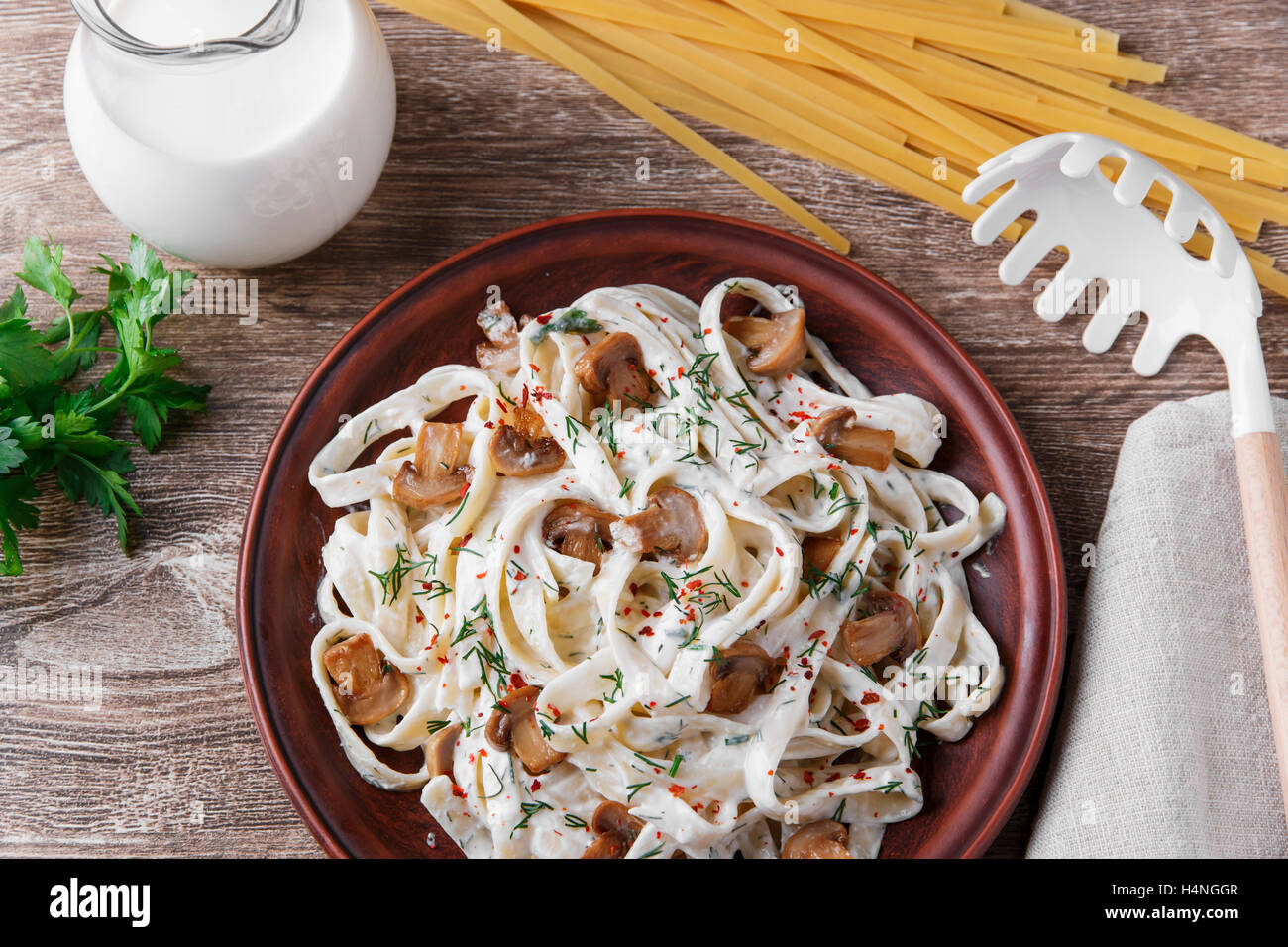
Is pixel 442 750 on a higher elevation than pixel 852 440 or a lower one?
lower

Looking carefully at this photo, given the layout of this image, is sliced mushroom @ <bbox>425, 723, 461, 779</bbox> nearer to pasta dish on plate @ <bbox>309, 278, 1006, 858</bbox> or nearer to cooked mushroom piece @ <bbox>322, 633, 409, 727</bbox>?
pasta dish on plate @ <bbox>309, 278, 1006, 858</bbox>

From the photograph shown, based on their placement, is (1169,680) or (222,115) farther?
(1169,680)

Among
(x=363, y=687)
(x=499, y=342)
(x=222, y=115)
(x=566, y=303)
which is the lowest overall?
(x=363, y=687)

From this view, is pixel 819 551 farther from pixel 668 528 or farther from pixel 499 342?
pixel 499 342

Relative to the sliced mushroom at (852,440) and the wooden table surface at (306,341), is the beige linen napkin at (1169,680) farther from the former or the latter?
the sliced mushroom at (852,440)

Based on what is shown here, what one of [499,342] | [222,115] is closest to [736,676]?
[499,342]
